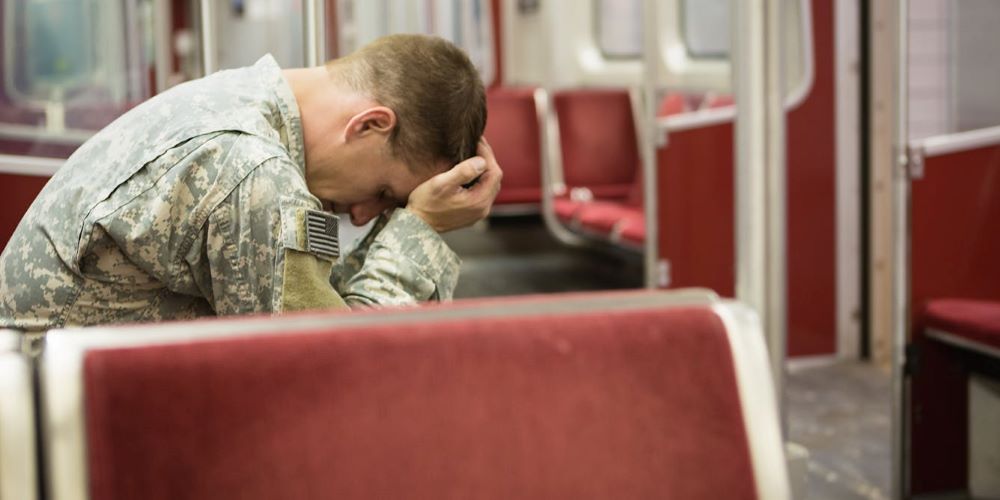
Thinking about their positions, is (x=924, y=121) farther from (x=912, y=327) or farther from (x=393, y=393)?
(x=393, y=393)

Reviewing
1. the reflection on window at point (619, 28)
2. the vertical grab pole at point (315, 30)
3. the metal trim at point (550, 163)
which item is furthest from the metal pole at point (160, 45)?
the reflection on window at point (619, 28)

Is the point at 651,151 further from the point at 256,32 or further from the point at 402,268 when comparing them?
the point at 402,268

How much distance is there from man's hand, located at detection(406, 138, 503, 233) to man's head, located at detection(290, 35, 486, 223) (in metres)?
0.03

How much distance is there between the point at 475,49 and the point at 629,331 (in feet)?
28.2

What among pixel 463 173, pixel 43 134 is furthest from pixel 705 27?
pixel 463 173

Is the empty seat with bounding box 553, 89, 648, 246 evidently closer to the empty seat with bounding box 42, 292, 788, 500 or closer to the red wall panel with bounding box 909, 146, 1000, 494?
the red wall panel with bounding box 909, 146, 1000, 494

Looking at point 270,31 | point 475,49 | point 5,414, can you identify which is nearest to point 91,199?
point 5,414

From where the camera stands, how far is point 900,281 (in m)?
3.08

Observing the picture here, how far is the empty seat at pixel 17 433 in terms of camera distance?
0.86m

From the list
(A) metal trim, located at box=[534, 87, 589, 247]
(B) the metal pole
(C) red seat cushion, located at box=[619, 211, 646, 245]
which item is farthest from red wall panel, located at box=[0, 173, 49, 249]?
(A) metal trim, located at box=[534, 87, 589, 247]

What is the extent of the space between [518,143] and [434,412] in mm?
5775

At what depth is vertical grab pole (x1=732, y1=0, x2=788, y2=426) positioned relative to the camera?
60.7 inches

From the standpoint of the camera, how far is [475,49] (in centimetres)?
947

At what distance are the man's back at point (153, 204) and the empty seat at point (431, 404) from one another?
1.21 feet
